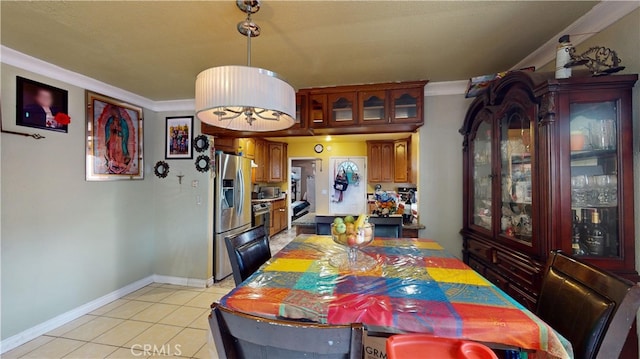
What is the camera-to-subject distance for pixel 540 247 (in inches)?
63.4

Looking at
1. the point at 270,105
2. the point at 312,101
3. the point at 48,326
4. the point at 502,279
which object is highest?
the point at 312,101

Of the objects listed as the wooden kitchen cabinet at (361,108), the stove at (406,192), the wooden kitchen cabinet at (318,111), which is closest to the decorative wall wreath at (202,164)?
the wooden kitchen cabinet at (361,108)

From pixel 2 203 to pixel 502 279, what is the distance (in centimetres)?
385

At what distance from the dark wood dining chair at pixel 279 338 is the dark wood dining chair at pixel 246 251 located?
858mm

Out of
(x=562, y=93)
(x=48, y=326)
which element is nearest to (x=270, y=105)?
(x=562, y=93)

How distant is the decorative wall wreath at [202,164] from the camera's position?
3340mm

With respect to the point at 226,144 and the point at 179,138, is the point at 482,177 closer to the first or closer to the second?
the point at 226,144

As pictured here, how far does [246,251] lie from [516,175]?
197cm

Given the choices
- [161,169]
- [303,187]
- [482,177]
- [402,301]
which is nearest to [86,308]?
[161,169]

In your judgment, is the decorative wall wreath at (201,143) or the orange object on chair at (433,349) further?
the decorative wall wreath at (201,143)

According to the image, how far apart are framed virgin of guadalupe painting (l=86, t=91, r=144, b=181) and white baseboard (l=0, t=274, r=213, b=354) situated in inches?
50.5

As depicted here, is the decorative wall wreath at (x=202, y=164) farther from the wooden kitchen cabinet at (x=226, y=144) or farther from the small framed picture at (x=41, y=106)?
the small framed picture at (x=41, y=106)

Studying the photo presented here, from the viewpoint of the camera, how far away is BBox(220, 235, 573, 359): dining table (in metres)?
0.95

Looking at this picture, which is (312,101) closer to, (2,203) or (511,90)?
(511,90)
